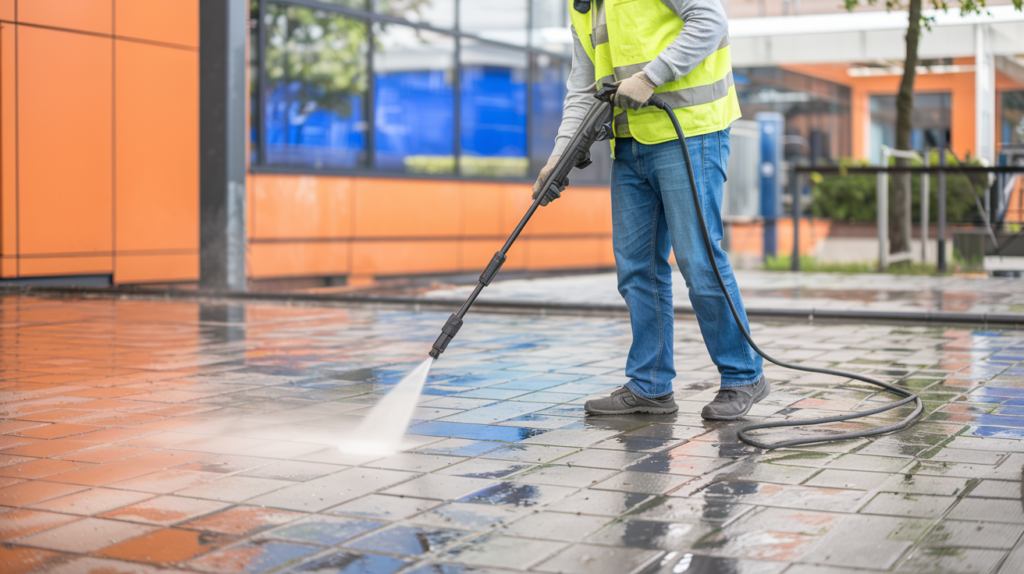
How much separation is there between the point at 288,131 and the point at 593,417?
8.46 meters

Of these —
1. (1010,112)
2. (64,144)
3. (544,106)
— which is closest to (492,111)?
(544,106)

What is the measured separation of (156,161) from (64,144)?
3.11 ft

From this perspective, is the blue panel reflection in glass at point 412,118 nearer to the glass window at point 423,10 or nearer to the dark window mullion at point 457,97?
the dark window mullion at point 457,97

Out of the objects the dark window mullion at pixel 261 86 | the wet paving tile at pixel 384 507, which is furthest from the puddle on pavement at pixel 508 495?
the dark window mullion at pixel 261 86

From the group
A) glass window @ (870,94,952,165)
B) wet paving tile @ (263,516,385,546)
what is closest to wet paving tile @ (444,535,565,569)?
wet paving tile @ (263,516,385,546)

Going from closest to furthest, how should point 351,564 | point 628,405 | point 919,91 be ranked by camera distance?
1. point 351,564
2. point 628,405
3. point 919,91

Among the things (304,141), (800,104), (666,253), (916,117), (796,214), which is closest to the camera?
(666,253)

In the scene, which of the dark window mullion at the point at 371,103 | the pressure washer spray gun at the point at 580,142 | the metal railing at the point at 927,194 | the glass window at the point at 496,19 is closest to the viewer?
the pressure washer spray gun at the point at 580,142

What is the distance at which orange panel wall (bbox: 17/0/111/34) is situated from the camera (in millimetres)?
9742

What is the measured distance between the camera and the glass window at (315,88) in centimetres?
1177

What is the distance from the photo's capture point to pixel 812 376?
520cm

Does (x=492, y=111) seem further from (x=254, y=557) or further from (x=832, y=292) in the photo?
(x=254, y=557)

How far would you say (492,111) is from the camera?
583 inches

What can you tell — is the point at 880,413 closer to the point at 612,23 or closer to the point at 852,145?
the point at 612,23
